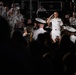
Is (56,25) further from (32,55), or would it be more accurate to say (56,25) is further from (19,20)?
(32,55)

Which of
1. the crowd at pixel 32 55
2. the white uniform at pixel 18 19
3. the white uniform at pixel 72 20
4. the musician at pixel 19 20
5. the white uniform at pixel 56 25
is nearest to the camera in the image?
the crowd at pixel 32 55

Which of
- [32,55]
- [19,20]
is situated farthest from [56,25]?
[32,55]

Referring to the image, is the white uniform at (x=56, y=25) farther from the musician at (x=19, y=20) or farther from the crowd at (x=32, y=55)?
the crowd at (x=32, y=55)

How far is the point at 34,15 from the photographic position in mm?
20594

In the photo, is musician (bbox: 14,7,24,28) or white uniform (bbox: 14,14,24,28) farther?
white uniform (bbox: 14,14,24,28)

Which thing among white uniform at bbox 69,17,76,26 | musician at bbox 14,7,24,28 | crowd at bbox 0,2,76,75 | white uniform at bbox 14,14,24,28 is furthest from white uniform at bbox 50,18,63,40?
crowd at bbox 0,2,76,75

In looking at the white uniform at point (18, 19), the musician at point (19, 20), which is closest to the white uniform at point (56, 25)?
the musician at point (19, 20)

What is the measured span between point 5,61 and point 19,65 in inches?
5.6

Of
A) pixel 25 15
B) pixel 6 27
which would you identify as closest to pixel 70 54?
pixel 6 27

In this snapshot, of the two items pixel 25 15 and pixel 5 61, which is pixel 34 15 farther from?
pixel 5 61

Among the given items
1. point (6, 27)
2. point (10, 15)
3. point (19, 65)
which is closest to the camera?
point (19, 65)

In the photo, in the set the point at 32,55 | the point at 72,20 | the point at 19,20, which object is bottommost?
the point at 72,20

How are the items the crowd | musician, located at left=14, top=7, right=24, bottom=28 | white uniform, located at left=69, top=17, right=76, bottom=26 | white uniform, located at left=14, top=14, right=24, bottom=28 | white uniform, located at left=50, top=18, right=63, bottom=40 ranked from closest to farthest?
the crowd
white uniform, located at left=50, top=18, right=63, bottom=40
musician, located at left=14, top=7, right=24, bottom=28
white uniform, located at left=14, top=14, right=24, bottom=28
white uniform, located at left=69, top=17, right=76, bottom=26

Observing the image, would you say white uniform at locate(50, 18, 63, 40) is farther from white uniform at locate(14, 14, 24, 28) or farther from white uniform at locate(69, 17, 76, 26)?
white uniform at locate(69, 17, 76, 26)
